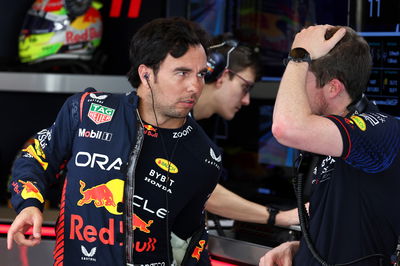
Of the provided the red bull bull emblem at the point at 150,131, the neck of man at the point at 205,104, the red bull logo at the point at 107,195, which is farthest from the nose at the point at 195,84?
the neck of man at the point at 205,104

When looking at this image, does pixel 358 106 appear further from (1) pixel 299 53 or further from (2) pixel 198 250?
(2) pixel 198 250

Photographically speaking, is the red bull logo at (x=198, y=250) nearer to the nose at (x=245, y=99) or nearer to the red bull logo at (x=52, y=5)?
the nose at (x=245, y=99)

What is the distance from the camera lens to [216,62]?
219 centimetres

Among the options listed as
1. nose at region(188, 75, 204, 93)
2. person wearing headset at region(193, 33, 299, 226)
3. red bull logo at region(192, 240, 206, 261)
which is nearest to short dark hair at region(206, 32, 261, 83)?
person wearing headset at region(193, 33, 299, 226)

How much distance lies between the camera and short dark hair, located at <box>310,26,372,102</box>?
4.66 feet

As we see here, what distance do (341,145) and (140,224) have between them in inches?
20.5

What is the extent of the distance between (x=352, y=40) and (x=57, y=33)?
122 cm

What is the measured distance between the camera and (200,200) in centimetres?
170

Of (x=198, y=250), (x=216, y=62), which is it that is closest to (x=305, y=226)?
(x=198, y=250)

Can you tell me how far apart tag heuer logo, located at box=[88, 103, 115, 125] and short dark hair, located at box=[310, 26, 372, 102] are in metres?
0.48

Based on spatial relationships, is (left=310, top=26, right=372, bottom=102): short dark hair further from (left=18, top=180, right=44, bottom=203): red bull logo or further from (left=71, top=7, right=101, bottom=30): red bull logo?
(left=71, top=7, right=101, bottom=30): red bull logo

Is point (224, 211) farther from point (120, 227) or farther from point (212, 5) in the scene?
point (212, 5)

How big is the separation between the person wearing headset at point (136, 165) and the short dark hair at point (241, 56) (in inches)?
A: 21.6

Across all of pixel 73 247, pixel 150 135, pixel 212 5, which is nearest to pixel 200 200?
pixel 150 135
